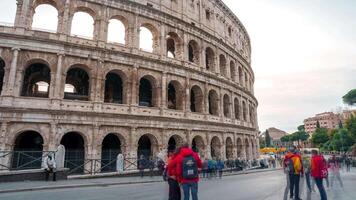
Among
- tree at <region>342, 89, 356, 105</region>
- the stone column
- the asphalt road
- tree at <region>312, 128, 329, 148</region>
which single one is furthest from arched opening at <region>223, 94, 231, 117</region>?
tree at <region>312, 128, 329, 148</region>

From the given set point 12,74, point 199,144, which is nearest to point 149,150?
point 199,144

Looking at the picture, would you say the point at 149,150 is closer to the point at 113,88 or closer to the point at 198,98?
the point at 113,88

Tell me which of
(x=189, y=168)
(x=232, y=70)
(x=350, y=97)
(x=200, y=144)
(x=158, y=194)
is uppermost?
(x=350, y=97)

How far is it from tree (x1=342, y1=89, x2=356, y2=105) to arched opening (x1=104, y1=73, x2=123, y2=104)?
69665mm

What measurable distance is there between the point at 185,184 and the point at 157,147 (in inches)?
543

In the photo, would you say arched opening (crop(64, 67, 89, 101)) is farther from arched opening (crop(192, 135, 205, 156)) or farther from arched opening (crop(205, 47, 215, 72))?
arched opening (crop(205, 47, 215, 72))

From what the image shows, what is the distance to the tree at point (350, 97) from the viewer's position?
66.5 meters

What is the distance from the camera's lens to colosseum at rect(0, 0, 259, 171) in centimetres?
1516

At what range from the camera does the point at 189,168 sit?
488 cm

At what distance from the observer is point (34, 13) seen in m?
17.1

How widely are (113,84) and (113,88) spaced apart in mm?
331

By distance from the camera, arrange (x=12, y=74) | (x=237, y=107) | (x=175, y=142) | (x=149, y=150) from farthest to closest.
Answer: (x=237, y=107) < (x=175, y=142) < (x=149, y=150) < (x=12, y=74)

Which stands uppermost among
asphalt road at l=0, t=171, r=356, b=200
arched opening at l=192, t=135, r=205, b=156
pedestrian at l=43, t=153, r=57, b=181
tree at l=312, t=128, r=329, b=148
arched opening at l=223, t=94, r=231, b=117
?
arched opening at l=223, t=94, r=231, b=117

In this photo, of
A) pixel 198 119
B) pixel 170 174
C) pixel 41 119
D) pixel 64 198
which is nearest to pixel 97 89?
pixel 41 119
